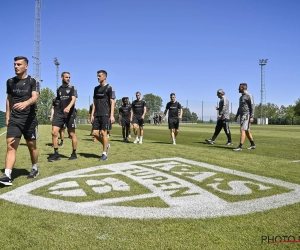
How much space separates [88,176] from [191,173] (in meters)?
1.89

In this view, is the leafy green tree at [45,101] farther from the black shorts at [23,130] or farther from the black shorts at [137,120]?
the black shorts at [23,130]

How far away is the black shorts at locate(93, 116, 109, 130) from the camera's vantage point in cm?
731

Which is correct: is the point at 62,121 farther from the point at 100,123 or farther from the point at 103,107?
the point at 103,107

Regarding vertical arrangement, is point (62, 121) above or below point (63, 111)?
below

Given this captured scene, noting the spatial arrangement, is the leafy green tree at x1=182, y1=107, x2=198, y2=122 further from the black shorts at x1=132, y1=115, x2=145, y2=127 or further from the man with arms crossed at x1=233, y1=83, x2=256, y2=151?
the man with arms crossed at x1=233, y1=83, x2=256, y2=151

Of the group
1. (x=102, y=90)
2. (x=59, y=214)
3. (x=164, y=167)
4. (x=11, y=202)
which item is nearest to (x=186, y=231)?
(x=59, y=214)

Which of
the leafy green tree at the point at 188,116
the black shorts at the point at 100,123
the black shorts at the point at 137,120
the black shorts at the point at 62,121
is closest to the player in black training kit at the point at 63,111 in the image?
the black shorts at the point at 62,121

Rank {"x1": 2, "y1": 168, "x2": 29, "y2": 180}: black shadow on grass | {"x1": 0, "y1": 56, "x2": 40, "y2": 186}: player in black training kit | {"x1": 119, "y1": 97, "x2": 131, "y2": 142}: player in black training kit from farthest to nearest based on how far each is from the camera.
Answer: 1. {"x1": 119, "y1": 97, "x2": 131, "y2": 142}: player in black training kit
2. {"x1": 2, "y1": 168, "x2": 29, "y2": 180}: black shadow on grass
3. {"x1": 0, "y1": 56, "x2": 40, "y2": 186}: player in black training kit

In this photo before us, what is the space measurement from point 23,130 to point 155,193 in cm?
253

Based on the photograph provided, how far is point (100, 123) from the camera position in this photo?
24.2ft

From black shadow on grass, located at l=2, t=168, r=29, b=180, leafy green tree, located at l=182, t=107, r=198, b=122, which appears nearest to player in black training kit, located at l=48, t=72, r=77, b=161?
black shadow on grass, located at l=2, t=168, r=29, b=180

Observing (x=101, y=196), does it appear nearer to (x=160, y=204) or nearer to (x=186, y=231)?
(x=160, y=204)

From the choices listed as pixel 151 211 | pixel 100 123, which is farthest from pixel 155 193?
pixel 100 123

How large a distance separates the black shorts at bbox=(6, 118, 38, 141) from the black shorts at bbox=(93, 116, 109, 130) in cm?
233
